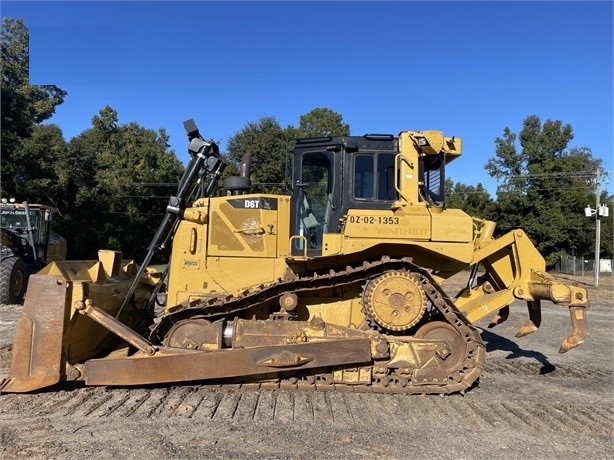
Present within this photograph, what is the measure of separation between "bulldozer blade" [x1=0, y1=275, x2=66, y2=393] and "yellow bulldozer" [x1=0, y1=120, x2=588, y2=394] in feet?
0.04

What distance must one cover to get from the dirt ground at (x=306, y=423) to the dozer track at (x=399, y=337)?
150 mm

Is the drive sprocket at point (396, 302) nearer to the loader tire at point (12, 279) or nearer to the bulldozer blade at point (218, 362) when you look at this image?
the bulldozer blade at point (218, 362)

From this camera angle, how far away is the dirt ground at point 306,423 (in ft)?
15.5

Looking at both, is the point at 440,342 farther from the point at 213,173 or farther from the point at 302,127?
the point at 302,127

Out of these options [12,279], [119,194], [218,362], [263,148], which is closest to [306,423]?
[218,362]

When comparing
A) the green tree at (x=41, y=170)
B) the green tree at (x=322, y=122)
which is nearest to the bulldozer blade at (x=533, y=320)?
the green tree at (x=41, y=170)

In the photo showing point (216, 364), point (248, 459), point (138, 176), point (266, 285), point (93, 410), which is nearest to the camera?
point (248, 459)

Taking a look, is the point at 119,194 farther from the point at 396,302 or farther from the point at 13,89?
the point at 396,302

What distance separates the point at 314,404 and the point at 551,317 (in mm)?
11383

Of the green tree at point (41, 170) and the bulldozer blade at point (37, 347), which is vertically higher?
the green tree at point (41, 170)

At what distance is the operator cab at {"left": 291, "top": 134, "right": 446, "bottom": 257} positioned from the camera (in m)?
6.84

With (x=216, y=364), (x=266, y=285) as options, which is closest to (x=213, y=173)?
(x=266, y=285)

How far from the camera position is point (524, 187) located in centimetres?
4612

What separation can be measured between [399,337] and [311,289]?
1.22 metres
